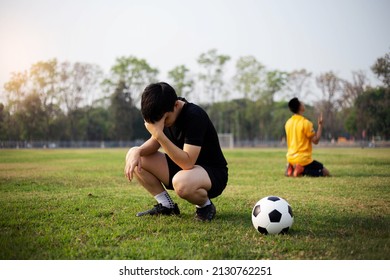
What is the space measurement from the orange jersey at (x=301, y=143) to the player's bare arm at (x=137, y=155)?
5705mm

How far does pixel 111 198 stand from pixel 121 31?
13.3 ft

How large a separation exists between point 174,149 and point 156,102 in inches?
19.3

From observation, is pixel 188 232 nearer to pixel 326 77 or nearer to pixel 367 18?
pixel 367 18

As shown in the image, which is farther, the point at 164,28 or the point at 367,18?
the point at 164,28

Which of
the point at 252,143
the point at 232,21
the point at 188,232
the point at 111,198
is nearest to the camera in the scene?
the point at 188,232

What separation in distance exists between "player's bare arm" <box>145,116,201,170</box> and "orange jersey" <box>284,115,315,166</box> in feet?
19.2

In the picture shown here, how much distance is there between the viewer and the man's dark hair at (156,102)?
149 inches

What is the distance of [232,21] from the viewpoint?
8.02 m

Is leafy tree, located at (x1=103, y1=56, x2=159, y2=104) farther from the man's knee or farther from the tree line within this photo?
the man's knee

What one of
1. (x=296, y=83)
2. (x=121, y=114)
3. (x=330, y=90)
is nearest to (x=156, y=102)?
(x=330, y=90)

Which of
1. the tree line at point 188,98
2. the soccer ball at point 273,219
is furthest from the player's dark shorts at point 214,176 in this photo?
the tree line at point 188,98

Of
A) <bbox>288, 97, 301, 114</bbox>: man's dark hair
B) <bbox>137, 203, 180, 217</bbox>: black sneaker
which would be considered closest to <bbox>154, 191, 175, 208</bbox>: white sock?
<bbox>137, 203, 180, 217</bbox>: black sneaker

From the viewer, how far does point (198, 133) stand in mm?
4027
